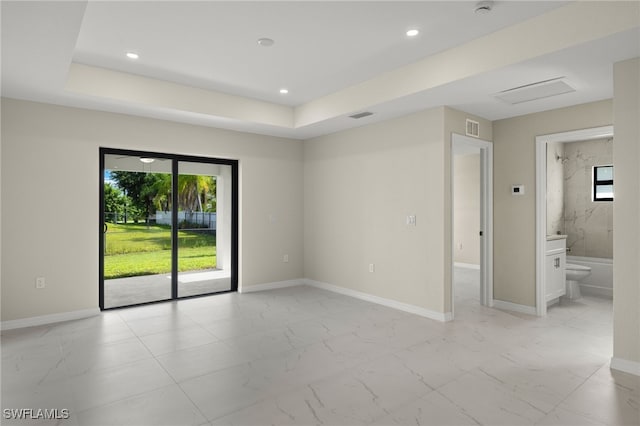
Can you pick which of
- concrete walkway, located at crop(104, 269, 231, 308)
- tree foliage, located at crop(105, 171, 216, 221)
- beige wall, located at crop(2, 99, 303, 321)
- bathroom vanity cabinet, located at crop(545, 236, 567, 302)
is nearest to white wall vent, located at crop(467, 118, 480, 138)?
bathroom vanity cabinet, located at crop(545, 236, 567, 302)

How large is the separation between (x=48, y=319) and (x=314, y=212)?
3.89 metres

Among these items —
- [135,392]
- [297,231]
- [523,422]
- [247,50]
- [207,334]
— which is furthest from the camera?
[297,231]

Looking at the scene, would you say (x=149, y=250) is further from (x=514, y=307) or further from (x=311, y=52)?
(x=514, y=307)

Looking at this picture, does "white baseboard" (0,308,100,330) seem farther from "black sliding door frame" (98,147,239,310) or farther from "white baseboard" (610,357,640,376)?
"white baseboard" (610,357,640,376)

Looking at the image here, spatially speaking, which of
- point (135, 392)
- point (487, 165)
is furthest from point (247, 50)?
point (487, 165)

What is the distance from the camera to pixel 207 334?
391cm

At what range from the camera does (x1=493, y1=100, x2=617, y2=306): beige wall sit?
466 centimetres

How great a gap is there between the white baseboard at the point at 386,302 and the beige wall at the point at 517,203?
1099 mm

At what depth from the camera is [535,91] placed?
382cm

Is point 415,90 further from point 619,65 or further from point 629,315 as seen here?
point 629,315

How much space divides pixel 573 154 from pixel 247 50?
6206 millimetres

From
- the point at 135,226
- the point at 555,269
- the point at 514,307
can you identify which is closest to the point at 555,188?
the point at 555,269

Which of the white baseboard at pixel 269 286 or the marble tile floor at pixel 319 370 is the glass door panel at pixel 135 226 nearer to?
the marble tile floor at pixel 319 370

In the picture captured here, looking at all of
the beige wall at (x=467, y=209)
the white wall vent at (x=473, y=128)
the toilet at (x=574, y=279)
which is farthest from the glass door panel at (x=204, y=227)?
the toilet at (x=574, y=279)
